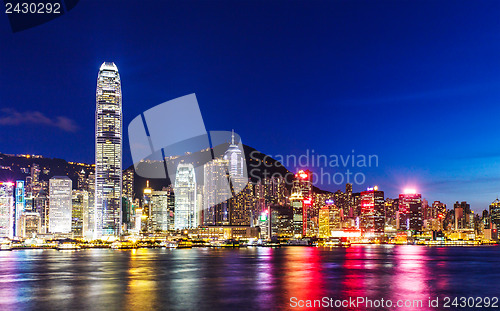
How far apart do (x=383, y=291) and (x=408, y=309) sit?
10.1 m

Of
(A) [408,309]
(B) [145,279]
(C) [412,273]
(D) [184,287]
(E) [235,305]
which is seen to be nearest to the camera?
(A) [408,309]

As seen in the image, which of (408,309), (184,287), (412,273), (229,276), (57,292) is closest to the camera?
(408,309)

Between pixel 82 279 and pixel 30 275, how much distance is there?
36.0ft

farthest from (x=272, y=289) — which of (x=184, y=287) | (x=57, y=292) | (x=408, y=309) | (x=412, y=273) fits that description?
(x=412, y=273)

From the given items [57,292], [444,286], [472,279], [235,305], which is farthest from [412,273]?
[57,292]

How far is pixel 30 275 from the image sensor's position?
65.8m

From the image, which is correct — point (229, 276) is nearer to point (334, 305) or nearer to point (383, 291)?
point (383, 291)

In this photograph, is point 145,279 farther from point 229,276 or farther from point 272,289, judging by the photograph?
point 272,289

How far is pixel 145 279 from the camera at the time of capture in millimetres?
58250

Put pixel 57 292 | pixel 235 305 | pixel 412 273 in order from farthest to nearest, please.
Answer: pixel 412 273, pixel 57 292, pixel 235 305

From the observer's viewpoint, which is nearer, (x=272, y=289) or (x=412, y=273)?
(x=272, y=289)

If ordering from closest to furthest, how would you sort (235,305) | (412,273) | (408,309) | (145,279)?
(408,309)
(235,305)
(145,279)
(412,273)

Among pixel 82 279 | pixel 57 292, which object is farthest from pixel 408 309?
pixel 82 279

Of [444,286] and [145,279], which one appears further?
[145,279]
